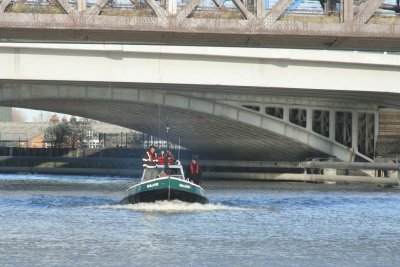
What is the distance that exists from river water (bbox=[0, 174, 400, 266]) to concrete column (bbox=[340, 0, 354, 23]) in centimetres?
799

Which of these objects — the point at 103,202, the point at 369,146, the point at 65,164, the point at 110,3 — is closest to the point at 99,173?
the point at 65,164

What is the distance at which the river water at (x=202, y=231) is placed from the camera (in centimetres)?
2534

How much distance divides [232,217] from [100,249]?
11.8m

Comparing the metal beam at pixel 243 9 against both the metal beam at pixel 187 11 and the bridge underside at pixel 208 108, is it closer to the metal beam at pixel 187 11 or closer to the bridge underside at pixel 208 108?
the metal beam at pixel 187 11

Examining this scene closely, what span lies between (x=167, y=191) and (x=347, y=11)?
1054 cm

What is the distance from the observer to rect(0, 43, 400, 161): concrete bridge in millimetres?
54375

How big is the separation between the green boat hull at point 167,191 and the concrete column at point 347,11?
375 inches

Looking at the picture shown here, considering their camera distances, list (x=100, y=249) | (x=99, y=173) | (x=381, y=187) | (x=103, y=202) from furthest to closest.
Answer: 1. (x=99, y=173)
2. (x=381, y=187)
3. (x=103, y=202)
4. (x=100, y=249)

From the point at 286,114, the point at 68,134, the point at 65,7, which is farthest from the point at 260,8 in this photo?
the point at 68,134

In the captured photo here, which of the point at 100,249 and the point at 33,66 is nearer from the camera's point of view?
the point at 100,249

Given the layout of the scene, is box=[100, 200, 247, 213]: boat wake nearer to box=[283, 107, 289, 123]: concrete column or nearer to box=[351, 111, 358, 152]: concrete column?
box=[283, 107, 289, 123]: concrete column

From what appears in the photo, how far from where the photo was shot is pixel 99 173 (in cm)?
9481

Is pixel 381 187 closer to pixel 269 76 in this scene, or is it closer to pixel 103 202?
pixel 269 76

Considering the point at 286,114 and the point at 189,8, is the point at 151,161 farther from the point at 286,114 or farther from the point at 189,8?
the point at 286,114
